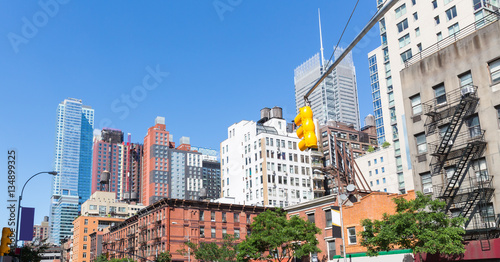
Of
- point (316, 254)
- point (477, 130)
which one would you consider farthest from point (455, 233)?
point (316, 254)

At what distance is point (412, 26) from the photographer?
280ft

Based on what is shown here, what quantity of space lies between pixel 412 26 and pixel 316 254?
1874 inches

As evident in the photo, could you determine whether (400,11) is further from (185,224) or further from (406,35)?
(185,224)

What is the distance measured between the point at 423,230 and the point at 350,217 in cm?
1802

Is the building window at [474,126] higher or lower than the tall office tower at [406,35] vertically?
lower

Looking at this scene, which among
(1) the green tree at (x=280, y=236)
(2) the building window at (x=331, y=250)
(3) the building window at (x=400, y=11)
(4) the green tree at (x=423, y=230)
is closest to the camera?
(4) the green tree at (x=423, y=230)

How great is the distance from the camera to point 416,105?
38.8 m

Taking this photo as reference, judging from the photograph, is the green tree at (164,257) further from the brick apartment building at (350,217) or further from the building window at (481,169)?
the building window at (481,169)

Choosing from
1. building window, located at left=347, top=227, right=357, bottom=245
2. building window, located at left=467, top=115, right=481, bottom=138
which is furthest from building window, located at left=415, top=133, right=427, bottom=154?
building window, located at left=347, top=227, right=357, bottom=245

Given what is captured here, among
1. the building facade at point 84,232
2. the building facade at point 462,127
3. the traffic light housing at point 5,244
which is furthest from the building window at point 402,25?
the building facade at point 84,232

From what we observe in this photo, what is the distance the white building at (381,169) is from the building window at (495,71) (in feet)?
275

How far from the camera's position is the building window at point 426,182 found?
37.2 meters

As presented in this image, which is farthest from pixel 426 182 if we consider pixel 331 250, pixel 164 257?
pixel 164 257

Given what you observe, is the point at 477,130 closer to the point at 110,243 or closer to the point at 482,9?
the point at 482,9
